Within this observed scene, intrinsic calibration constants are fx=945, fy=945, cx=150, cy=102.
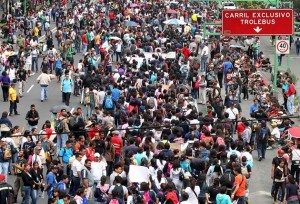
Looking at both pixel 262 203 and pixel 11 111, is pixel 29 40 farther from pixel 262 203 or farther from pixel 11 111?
pixel 262 203

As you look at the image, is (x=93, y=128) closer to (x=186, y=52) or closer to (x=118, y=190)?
(x=118, y=190)

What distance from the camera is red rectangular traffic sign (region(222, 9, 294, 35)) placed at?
3269 centimetres

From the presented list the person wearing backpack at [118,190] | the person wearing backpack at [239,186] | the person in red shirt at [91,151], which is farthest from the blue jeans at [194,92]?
the person wearing backpack at [118,190]

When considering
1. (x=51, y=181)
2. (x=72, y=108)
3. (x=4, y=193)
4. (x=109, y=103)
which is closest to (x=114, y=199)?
(x=51, y=181)

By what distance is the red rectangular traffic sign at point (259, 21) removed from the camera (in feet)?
107

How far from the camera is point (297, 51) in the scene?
50844 mm

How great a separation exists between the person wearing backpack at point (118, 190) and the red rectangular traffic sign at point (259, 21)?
15.1m

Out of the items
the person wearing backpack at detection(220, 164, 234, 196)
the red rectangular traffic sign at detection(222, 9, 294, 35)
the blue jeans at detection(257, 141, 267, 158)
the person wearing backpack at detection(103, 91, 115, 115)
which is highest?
the red rectangular traffic sign at detection(222, 9, 294, 35)

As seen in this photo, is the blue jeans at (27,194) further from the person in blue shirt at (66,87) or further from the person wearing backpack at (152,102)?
the person in blue shirt at (66,87)

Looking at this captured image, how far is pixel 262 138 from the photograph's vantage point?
25.1 metres

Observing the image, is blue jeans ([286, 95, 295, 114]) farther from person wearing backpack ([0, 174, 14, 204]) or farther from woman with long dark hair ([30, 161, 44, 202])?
person wearing backpack ([0, 174, 14, 204])

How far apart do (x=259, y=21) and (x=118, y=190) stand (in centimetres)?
1568

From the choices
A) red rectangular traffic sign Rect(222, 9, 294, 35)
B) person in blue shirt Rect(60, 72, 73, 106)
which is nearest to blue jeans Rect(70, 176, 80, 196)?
person in blue shirt Rect(60, 72, 73, 106)

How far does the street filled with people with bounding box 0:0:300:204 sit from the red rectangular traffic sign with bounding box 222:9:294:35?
174cm
